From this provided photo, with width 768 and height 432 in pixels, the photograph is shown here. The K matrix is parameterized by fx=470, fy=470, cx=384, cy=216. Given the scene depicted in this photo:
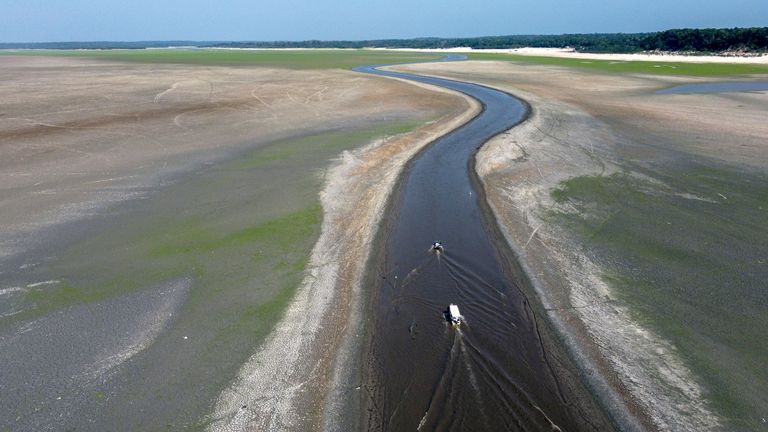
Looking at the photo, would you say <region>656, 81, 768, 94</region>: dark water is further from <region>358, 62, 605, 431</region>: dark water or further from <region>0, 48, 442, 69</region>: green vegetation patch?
<region>0, 48, 442, 69</region>: green vegetation patch

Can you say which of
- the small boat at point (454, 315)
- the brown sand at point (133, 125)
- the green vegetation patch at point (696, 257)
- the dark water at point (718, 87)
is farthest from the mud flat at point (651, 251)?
the dark water at point (718, 87)

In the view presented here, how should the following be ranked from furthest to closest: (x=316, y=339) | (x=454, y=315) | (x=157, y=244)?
(x=157, y=244)
(x=454, y=315)
(x=316, y=339)

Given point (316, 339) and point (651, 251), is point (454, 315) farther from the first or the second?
point (651, 251)

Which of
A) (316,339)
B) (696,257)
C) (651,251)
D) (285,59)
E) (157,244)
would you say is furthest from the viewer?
(285,59)

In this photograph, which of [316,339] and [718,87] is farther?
[718,87]

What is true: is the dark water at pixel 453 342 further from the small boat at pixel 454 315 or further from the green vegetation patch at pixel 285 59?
the green vegetation patch at pixel 285 59

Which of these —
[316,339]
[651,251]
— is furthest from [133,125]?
[651,251]

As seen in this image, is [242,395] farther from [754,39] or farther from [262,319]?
[754,39]
